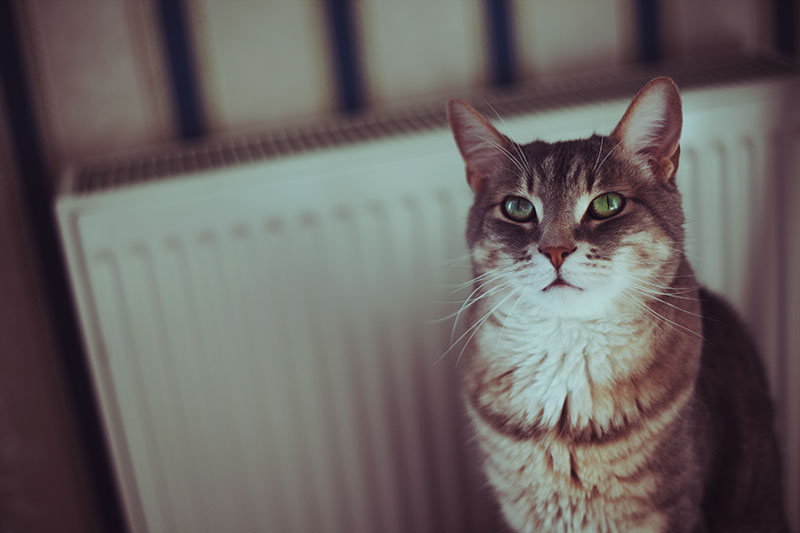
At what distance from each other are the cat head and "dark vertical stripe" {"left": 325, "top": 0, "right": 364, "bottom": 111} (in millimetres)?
374

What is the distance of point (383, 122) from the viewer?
3.68ft

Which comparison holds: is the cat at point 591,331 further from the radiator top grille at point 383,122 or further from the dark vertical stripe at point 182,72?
the dark vertical stripe at point 182,72

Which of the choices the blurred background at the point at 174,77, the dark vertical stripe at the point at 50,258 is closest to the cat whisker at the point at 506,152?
the blurred background at the point at 174,77

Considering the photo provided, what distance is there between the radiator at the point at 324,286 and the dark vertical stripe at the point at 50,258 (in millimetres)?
87

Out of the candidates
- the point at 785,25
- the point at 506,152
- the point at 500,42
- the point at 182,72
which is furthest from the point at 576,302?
the point at 785,25

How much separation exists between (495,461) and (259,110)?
2.14ft

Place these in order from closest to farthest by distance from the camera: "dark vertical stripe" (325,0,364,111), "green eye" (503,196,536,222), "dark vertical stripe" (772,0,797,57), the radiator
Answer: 1. "green eye" (503,196,536,222)
2. the radiator
3. "dark vertical stripe" (325,0,364,111)
4. "dark vertical stripe" (772,0,797,57)

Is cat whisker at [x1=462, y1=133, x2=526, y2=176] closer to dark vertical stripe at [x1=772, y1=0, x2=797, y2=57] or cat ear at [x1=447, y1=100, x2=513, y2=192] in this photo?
cat ear at [x1=447, y1=100, x2=513, y2=192]

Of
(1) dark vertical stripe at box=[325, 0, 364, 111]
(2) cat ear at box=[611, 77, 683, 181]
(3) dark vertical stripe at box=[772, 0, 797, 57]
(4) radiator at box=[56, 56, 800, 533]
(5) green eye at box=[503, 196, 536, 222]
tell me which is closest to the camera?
(2) cat ear at box=[611, 77, 683, 181]

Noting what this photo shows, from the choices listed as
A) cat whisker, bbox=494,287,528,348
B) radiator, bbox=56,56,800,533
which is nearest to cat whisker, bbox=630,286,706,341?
cat whisker, bbox=494,287,528,348

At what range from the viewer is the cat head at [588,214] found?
0.75m

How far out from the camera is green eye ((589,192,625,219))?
30.9 inches

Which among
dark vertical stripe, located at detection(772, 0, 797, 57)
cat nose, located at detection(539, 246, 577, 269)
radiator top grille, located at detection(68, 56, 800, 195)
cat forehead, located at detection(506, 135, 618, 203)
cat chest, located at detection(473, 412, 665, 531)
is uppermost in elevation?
dark vertical stripe, located at detection(772, 0, 797, 57)

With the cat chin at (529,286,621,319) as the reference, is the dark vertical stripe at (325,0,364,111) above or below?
above
